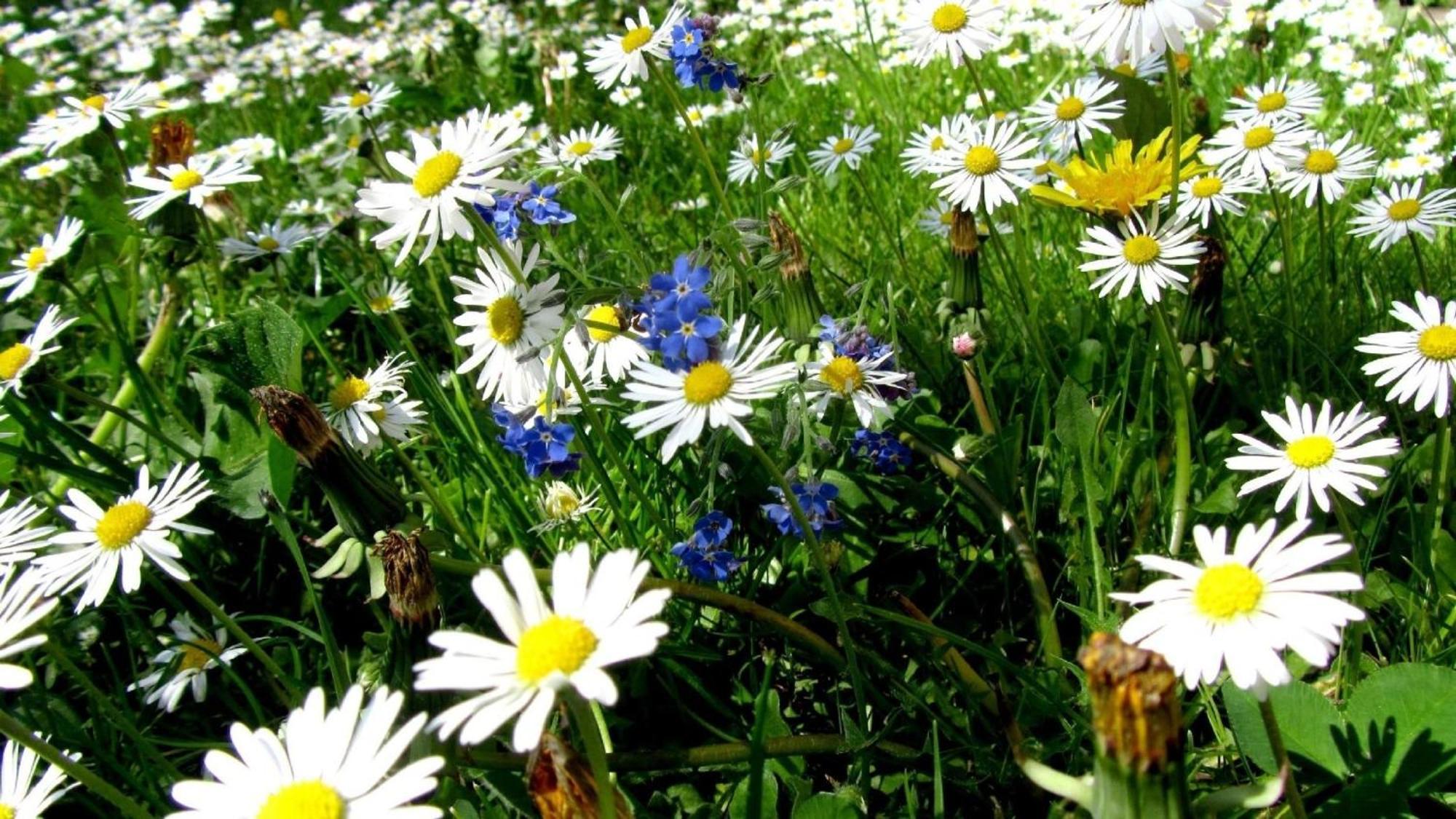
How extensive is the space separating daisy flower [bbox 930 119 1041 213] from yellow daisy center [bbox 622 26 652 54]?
1.59 feet

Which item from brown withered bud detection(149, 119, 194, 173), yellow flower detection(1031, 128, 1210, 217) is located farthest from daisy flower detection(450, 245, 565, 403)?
brown withered bud detection(149, 119, 194, 173)

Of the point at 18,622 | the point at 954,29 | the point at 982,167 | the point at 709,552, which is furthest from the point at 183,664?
the point at 954,29

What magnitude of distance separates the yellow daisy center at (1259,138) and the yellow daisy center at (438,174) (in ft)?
4.08

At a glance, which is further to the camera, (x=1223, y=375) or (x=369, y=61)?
(x=369, y=61)

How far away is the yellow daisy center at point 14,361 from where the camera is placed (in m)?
1.76

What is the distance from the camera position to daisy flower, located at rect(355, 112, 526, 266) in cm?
131

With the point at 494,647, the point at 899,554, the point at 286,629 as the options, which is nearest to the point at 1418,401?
the point at 899,554

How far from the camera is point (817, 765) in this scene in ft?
4.72

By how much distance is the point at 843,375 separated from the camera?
1.43m

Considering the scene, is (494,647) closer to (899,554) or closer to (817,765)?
(817,765)

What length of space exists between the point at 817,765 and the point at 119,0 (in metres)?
7.32

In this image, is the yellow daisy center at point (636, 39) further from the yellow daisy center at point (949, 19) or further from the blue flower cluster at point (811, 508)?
the blue flower cluster at point (811, 508)

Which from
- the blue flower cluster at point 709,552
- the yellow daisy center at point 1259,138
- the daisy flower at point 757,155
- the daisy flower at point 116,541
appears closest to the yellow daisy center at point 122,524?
the daisy flower at point 116,541

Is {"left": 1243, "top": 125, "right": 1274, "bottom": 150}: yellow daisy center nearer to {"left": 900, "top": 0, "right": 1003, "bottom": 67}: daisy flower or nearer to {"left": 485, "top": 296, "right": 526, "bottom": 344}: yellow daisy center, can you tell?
{"left": 900, "top": 0, "right": 1003, "bottom": 67}: daisy flower
